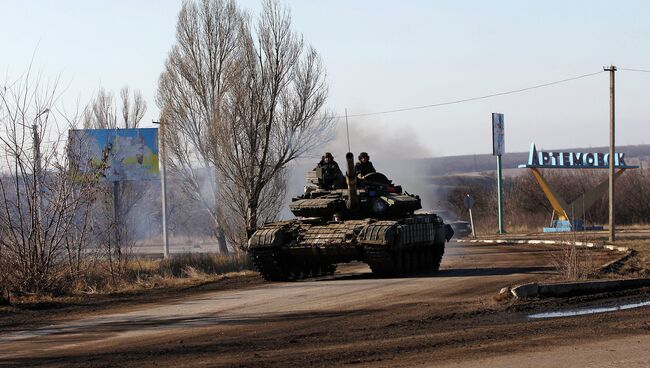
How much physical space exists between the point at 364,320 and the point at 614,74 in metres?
25.8

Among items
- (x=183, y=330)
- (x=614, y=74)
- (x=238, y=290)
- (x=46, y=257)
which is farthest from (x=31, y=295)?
(x=614, y=74)

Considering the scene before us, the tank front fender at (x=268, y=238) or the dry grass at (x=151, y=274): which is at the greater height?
the tank front fender at (x=268, y=238)

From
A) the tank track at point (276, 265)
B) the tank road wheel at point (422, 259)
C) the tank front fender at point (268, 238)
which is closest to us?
the tank front fender at point (268, 238)

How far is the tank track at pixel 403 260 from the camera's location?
20.8 m

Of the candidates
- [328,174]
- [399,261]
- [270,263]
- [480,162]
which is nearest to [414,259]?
[399,261]

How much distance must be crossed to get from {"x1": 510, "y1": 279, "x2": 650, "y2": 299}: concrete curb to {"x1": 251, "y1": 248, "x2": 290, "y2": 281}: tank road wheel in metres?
7.52

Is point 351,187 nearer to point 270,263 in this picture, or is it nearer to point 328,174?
point 328,174

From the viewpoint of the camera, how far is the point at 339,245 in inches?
833

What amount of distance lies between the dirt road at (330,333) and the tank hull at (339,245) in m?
2.80

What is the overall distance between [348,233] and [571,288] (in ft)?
21.2

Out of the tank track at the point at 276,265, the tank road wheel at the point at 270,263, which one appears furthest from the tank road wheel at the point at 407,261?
the tank road wheel at the point at 270,263

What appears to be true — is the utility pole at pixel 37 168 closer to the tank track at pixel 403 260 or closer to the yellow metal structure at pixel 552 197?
the tank track at pixel 403 260

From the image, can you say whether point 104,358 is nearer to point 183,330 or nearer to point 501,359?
point 183,330

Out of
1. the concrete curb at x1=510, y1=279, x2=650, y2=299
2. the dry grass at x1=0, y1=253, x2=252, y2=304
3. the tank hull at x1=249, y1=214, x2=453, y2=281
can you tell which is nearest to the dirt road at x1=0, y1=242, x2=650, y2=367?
the concrete curb at x1=510, y1=279, x2=650, y2=299
